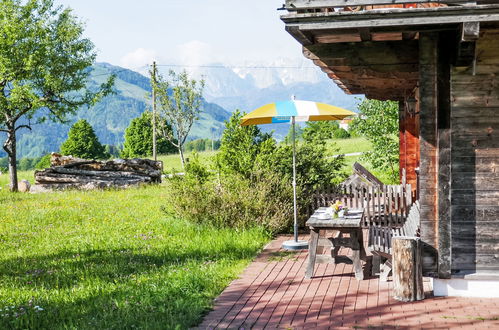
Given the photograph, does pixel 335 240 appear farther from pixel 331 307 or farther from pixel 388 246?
pixel 331 307

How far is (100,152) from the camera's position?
57531mm

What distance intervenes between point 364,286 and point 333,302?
36.4 inches

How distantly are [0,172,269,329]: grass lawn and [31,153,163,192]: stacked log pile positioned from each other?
8203 millimetres

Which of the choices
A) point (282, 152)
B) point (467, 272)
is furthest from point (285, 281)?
point (282, 152)

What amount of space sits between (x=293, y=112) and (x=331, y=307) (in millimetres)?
3970

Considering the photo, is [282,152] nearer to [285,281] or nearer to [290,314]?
[285,281]

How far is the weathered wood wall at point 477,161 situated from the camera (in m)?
7.07

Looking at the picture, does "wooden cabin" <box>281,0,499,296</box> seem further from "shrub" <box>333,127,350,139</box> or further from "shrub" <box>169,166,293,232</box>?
"shrub" <box>333,127,350,139</box>

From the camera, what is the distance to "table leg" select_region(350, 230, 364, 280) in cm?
832

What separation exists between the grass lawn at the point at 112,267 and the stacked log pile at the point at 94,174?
820cm

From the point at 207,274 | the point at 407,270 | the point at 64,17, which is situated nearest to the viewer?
the point at 407,270

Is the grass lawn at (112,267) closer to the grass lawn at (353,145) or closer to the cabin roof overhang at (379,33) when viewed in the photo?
the cabin roof overhang at (379,33)

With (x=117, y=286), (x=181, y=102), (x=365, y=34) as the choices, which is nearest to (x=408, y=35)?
(x=365, y=34)

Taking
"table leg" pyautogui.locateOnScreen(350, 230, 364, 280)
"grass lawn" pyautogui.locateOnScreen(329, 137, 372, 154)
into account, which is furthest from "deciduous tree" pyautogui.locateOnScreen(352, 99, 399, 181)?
"grass lawn" pyautogui.locateOnScreen(329, 137, 372, 154)
